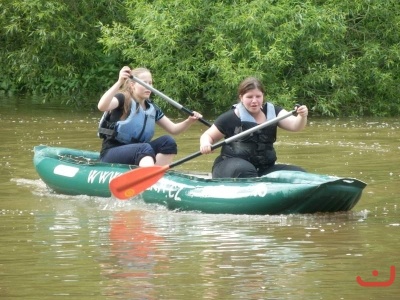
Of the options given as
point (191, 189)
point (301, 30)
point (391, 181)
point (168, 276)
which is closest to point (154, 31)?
point (301, 30)

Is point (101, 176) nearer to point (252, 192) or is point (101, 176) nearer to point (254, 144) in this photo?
point (254, 144)

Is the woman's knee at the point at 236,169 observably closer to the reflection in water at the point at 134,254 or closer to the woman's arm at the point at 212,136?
the woman's arm at the point at 212,136

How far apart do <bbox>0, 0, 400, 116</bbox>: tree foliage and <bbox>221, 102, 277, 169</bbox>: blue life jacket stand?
714 centimetres

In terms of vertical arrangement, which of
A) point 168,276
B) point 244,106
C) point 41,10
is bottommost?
point 168,276

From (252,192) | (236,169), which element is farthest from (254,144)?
(252,192)

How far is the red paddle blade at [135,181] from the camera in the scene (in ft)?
25.5

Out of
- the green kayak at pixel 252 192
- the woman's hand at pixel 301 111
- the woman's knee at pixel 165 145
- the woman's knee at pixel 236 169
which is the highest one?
the woman's hand at pixel 301 111

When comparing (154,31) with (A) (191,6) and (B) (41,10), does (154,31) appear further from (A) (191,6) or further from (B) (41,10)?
(B) (41,10)

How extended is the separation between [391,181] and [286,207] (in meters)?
2.05

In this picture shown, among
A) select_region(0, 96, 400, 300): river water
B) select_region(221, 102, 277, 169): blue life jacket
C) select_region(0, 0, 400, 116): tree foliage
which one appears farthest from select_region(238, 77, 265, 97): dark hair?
select_region(0, 0, 400, 116): tree foliage

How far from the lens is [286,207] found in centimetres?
731

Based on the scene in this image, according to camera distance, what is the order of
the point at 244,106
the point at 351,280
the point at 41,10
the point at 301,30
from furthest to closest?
1. the point at 41,10
2. the point at 301,30
3. the point at 244,106
4. the point at 351,280

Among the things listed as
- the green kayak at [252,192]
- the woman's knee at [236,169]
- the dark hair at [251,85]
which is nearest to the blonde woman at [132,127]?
the green kayak at [252,192]

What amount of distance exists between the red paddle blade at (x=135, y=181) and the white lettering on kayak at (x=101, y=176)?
0.91 feet
